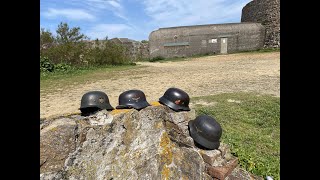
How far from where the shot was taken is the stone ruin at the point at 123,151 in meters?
2.30

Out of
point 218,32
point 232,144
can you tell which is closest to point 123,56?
point 218,32

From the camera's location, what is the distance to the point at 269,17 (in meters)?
25.2

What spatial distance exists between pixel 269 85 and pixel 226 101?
3.07 meters

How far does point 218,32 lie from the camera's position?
83.0ft

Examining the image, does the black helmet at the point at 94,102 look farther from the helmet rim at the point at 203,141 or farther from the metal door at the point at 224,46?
the metal door at the point at 224,46

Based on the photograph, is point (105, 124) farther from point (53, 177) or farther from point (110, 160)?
point (53, 177)

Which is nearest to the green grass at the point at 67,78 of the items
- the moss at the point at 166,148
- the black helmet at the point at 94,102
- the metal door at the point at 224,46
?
the black helmet at the point at 94,102

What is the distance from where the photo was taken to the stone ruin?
7.55 feet

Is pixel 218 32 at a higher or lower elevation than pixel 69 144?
higher

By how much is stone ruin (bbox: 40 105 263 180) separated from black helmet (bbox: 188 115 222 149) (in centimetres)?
10

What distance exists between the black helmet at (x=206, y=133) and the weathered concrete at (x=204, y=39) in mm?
22954
